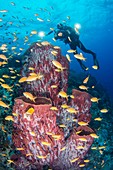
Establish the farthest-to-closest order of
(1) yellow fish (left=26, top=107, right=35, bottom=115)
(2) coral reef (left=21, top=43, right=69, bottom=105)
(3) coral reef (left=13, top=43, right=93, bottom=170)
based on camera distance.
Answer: (2) coral reef (left=21, top=43, right=69, bottom=105), (3) coral reef (left=13, top=43, right=93, bottom=170), (1) yellow fish (left=26, top=107, right=35, bottom=115)

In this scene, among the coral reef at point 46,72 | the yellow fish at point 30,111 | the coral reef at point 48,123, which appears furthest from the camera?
the coral reef at point 46,72

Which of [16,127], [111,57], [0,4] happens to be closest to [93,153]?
[16,127]

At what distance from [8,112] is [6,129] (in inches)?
34.9

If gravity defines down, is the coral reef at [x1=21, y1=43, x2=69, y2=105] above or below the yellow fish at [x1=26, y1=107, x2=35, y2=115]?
above

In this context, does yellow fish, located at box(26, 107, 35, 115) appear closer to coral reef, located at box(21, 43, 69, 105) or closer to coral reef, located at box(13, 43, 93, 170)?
coral reef, located at box(13, 43, 93, 170)

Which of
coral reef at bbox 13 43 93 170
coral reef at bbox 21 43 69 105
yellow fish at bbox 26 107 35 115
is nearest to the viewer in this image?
yellow fish at bbox 26 107 35 115

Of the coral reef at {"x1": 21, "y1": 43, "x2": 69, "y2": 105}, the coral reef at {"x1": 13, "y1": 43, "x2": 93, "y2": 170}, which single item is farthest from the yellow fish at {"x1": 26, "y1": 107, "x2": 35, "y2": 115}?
the coral reef at {"x1": 21, "y1": 43, "x2": 69, "y2": 105}

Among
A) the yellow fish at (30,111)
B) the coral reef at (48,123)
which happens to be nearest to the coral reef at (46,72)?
the coral reef at (48,123)

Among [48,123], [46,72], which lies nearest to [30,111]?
[48,123]

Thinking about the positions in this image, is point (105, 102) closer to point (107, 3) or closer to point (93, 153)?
point (93, 153)

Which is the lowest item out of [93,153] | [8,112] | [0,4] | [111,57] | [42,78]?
[93,153]

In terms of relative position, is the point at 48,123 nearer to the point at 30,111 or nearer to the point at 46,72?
the point at 30,111

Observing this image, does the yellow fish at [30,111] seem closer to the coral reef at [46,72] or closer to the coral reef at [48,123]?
the coral reef at [48,123]

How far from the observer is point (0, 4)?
29234mm
